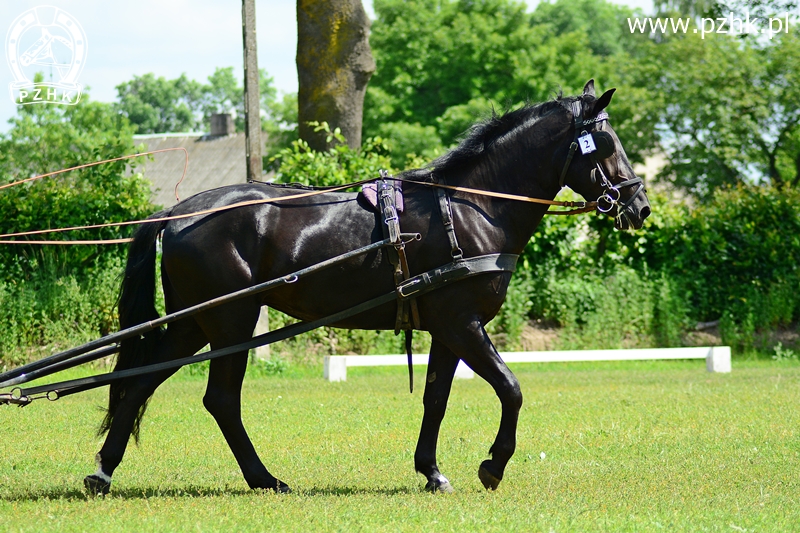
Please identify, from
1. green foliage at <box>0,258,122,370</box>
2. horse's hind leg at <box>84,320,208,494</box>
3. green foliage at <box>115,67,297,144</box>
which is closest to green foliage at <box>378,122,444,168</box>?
green foliage at <box>0,258,122,370</box>

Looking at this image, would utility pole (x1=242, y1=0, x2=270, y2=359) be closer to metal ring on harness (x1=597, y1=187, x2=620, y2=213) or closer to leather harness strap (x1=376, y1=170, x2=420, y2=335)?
leather harness strap (x1=376, y1=170, x2=420, y2=335)

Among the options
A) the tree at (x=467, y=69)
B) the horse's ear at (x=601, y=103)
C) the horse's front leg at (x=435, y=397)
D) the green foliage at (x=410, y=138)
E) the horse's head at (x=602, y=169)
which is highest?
the tree at (x=467, y=69)

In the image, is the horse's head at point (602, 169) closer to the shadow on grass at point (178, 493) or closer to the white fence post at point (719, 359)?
the shadow on grass at point (178, 493)

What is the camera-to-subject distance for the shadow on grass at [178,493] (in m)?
5.57

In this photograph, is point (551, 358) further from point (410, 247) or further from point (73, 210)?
point (410, 247)

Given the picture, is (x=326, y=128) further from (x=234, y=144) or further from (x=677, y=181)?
(x=234, y=144)

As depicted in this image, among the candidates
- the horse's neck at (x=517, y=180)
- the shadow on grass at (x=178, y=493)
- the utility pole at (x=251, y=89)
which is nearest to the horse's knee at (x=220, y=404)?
the shadow on grass at (x=178, y=493)

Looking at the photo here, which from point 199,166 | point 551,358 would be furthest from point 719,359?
point 199,166

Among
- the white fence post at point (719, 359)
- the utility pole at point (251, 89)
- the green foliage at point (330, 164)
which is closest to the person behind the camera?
the utility pole at point (251, 89)

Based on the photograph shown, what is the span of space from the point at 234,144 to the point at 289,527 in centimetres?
4097

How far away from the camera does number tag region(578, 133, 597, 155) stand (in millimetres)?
5742

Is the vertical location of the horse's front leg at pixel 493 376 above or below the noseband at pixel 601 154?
below

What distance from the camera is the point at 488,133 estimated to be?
6117mm

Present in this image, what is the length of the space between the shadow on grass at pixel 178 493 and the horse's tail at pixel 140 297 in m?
0.50
